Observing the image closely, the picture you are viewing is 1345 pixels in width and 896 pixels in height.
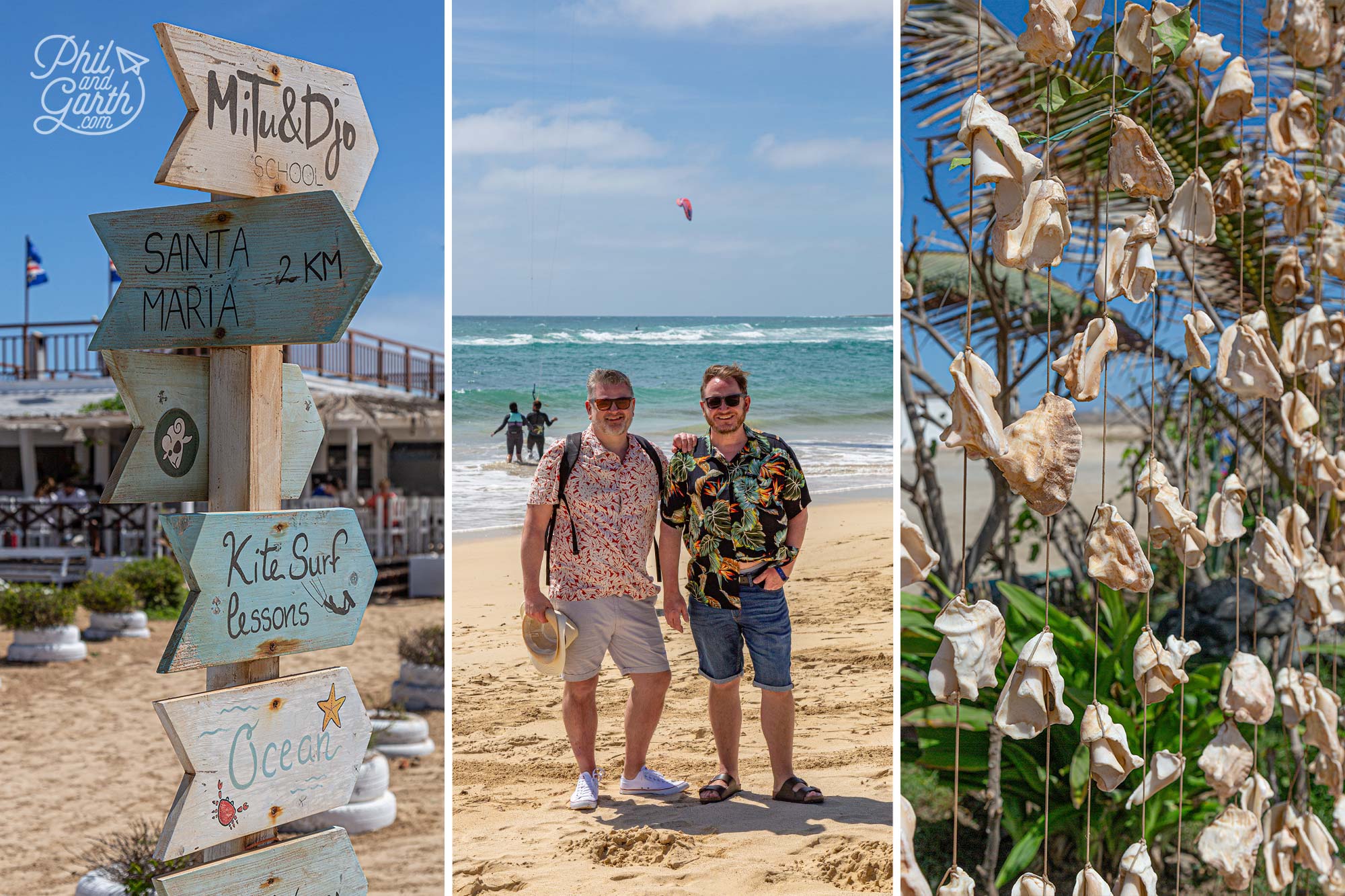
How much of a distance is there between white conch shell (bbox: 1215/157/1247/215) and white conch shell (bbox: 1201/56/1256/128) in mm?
96

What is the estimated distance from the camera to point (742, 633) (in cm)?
331

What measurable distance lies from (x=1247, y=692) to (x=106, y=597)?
962 centimetres

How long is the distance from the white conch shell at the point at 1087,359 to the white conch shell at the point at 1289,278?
1.08 metres

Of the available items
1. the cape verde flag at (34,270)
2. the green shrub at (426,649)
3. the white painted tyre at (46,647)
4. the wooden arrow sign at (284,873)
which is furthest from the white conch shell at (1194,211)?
the cape verde flag at (34,270)

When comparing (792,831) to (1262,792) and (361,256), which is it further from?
(361,256)

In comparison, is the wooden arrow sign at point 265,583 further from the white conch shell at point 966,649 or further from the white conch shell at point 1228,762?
the white conch shell at point 1228,762

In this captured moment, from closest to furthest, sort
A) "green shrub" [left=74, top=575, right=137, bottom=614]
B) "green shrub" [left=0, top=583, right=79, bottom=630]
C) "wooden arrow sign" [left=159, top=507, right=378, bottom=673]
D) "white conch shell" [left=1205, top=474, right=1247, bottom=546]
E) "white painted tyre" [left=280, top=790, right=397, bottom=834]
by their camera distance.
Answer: "wooden arrow sign" [left=159, top=507, right=378, bottom=673], "white conch shell" [left=1205, top=474, right=1247, bottom=546], "white painted tyre" [left=280, top=790, right=397, bottom=834], "green shrub" [left=0, top=583, right=79, bottom=630], "green shrub" [left=74, top=575, right=137, bottom=614]

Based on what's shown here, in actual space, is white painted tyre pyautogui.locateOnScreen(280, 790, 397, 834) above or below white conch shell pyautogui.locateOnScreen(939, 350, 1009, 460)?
below

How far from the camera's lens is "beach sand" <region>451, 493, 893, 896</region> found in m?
3.30

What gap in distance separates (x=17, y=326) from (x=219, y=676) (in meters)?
20.6

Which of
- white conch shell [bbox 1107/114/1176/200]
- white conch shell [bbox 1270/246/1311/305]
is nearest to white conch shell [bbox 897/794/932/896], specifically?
white conch shell [bbox 1107/114/1176/200]

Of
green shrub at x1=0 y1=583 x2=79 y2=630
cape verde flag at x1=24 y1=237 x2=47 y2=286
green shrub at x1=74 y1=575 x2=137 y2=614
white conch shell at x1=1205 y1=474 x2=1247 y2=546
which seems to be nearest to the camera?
white conch shell at x1=1205 y1=474 x2=1247 y2=546

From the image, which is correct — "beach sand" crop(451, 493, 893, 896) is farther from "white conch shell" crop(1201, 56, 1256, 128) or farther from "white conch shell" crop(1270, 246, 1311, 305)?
"white conch shell" crop(1201, 56, 1256, 128)

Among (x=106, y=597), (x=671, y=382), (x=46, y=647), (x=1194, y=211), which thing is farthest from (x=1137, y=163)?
(x=106, y=597)
